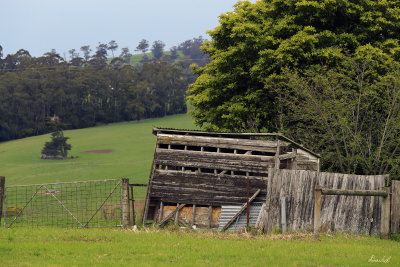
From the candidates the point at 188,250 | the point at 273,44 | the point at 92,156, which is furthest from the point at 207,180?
the point at 92,156

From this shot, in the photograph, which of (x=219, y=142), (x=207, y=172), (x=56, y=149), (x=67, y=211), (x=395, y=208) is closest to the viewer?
(x=395, y=208)

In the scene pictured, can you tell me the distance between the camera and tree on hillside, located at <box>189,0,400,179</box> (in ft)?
80.5

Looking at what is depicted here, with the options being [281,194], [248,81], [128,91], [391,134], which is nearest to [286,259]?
[281,194]

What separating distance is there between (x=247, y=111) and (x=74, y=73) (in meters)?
102

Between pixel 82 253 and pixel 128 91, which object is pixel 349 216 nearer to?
pixel 82 253

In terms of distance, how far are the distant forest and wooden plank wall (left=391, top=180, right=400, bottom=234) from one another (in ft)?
330

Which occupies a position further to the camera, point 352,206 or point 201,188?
point 201,188

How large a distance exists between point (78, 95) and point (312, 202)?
10950cm

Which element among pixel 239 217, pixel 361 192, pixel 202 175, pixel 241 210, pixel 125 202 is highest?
pixel 361 192

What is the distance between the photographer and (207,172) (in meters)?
19.6

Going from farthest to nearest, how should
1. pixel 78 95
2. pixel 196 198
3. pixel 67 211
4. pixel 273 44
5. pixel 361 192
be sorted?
1. pixel 78 95
2. pixel 273 44
3. pixel 196 198
4. pixel 67 211
5. pixel 361 192

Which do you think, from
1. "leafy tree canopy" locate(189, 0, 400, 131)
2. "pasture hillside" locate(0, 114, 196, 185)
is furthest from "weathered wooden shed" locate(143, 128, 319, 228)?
"pasture hillside" locate(0, 114, 196, 185)

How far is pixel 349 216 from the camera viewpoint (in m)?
15.2

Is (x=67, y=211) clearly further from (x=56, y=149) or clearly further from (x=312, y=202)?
(x=56, y=149)
